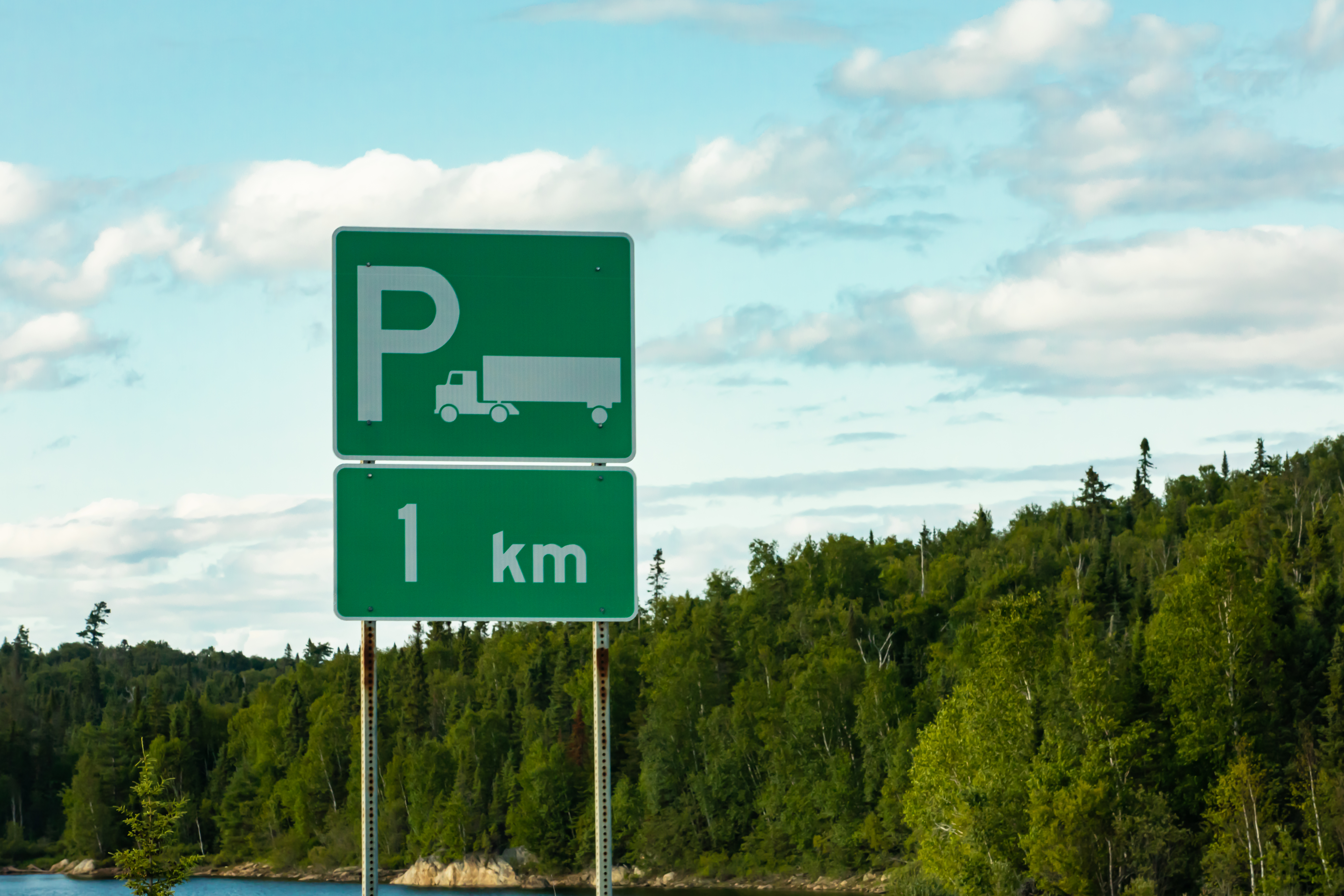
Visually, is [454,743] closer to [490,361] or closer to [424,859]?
[424,859]

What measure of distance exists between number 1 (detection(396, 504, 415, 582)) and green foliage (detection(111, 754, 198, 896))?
18.5 m

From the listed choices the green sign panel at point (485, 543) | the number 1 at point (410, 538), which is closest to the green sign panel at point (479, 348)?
the green sign panel at point (485, 543)

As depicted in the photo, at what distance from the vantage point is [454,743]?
414 ft

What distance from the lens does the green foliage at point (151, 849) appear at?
2484 cm

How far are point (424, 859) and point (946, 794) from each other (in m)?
67.7

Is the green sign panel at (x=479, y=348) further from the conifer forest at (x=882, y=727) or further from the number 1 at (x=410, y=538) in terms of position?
the conifer forest at (x=882, y=727)

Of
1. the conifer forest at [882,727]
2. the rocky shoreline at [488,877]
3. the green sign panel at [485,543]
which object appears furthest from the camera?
the rocky shoreline at [488,877]

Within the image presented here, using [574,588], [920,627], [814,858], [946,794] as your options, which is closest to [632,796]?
[814,858]

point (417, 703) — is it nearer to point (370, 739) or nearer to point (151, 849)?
point (151, 849)

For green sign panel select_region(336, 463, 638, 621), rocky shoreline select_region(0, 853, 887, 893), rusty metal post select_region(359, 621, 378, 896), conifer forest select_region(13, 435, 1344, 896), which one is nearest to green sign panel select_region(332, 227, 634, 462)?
green sign panel select_region(336, 463, 638, 621)

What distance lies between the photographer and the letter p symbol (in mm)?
7547

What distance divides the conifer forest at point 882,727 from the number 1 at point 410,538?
25.5 metres

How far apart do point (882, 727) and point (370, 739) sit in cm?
9280

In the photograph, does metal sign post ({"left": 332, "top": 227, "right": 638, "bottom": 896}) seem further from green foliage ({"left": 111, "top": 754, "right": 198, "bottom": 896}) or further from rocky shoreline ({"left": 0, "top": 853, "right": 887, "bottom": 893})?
rocky shoreline ({"left": 0, "top": 853, "right": 887, "bottom": 893})
